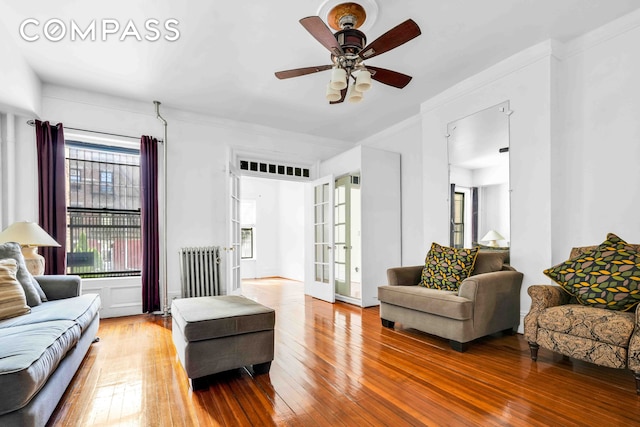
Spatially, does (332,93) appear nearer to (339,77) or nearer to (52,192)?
(339,77)

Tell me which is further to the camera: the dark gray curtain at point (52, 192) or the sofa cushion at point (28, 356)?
the dark gray curtain at point (52, 192)

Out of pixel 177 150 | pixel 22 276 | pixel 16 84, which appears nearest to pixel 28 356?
pixel 22 276

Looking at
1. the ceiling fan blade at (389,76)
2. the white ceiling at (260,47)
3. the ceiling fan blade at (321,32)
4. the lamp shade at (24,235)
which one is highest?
the white ceiling at (260,47)

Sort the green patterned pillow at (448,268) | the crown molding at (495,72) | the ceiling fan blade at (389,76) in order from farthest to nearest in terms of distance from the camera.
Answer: the green patterned pillow at (448,268) → the crown molding at (495,72) → the ceiling fan blade at (389,76)

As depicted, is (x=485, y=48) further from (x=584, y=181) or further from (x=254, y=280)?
(x=254, y=280)

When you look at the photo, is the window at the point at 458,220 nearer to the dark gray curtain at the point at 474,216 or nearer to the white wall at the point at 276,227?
the dark gray curtain at the point at 474,216

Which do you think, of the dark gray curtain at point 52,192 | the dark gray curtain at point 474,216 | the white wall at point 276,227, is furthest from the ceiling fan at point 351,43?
the white wall at point 276,227

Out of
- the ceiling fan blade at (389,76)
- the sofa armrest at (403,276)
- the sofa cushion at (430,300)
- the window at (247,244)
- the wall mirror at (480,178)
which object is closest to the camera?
the ceiling fan blade at (389,76)

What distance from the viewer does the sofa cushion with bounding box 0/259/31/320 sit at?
2195 millimetres

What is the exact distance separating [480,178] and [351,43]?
7.49 ft

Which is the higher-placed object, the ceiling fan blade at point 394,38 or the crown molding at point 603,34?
the crown molding at point 603,34

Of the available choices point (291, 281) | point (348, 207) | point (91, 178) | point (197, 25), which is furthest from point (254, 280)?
point (197, 25)

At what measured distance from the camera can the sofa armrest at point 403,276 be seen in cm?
362

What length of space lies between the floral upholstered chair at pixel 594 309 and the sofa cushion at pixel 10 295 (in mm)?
3822
